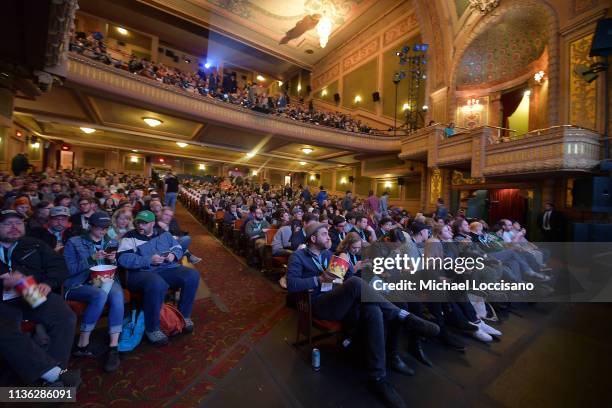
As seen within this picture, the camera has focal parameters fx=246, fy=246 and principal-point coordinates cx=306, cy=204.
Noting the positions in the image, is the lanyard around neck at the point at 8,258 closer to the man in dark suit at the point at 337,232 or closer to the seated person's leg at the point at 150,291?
the seated person's leg at the point at 150,291

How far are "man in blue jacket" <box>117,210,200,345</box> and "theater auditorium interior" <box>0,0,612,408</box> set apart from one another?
2 cm

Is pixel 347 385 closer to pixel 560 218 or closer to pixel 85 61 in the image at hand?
pixel 560 218

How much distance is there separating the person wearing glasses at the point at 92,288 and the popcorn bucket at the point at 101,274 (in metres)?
0.04

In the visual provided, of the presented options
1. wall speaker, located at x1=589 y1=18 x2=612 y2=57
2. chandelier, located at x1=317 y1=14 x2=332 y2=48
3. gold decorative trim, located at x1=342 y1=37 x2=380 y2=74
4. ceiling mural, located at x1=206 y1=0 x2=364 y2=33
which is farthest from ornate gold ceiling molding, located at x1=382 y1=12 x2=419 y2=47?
wall speaker, located at x1=589 y1=18 x2=612 y2=57

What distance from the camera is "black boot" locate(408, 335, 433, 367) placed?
88.3 inches

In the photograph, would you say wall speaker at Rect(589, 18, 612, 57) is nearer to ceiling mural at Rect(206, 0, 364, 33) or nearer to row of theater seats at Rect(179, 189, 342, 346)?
row of theater seats at Rect(179, 189, 342, 346)

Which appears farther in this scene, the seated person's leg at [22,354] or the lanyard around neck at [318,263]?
the lanyard around neck at [318,263]

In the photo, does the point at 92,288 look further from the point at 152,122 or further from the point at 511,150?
the point at 152,122

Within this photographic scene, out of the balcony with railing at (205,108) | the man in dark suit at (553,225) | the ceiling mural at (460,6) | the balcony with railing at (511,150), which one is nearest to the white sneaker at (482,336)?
the man in dark suit at (553,225)

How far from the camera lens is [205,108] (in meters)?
9.84

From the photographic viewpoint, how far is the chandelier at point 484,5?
9.24 meters

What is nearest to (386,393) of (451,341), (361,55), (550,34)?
(451,341)

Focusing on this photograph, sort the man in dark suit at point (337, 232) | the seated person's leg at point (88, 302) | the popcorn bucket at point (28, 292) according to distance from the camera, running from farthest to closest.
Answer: the man in dark suit at point (337, 232) → the seated person's leg at point (88, 302) → the popcorn bucket at point (28, 292)

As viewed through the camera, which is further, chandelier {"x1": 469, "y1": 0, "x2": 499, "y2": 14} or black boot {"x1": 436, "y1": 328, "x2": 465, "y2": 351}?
chandelier {"x1": 469, "y1": 0, "x2": 499, "y2": 14}
